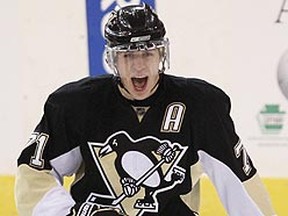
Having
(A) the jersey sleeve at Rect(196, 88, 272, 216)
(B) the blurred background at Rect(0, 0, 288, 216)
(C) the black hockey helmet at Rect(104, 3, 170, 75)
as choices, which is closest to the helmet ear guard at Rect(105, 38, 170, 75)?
(C) the black hockey helmet at Rect(104, 3, 170, 75)

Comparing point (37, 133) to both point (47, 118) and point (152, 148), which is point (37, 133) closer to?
point (47, 118)

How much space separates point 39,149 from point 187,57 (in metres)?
1.01

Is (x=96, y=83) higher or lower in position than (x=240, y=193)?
higher

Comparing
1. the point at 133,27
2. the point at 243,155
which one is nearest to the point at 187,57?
the point at 243,155

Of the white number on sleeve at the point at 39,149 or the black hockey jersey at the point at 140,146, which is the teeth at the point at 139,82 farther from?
the white number on sleeve at the point at 39,149

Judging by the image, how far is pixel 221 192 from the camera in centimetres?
189

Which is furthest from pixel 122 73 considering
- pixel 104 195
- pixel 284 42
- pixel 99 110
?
pixel 284 42

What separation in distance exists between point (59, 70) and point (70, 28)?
0.12m

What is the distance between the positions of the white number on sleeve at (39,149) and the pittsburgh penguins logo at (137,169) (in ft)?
0.28

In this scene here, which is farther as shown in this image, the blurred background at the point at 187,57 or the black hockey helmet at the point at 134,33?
the blurred background at the point at 187,57

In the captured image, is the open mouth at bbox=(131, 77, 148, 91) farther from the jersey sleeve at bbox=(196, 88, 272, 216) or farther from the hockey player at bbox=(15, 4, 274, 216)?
the jersey sleeve at bbox=(196, 88, 272, 216)

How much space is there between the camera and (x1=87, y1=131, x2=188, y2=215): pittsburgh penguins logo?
1.85 m

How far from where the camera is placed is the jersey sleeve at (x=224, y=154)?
186 cm

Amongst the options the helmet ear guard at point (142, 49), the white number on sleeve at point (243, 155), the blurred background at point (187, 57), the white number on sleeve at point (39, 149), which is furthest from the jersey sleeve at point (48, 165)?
the blurred background at point (187, 57)
